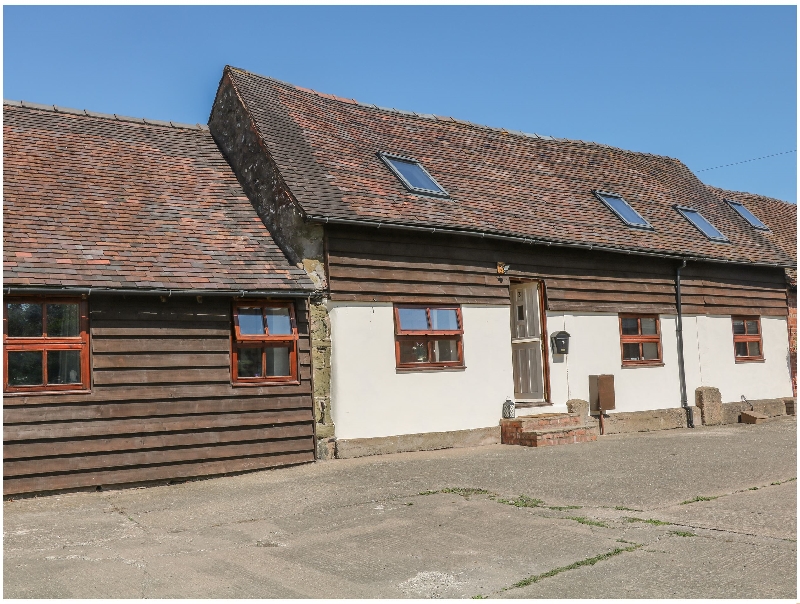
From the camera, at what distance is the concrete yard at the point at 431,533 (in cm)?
537

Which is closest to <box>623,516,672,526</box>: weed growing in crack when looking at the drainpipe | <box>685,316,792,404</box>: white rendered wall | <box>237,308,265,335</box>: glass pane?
<box>237,308,265,335</box>: glass pane

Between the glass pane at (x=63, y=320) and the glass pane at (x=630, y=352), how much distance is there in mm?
10355

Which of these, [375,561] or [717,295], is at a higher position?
[717,295]

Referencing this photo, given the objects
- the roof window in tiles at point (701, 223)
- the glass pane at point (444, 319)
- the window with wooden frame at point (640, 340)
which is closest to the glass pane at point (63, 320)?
the glass pane at point (444, 319)

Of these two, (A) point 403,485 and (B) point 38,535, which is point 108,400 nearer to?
(B) point 38,535

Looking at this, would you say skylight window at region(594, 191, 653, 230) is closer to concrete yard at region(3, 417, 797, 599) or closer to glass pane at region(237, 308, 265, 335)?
concrete yard at region(3, 417, 797, 599)

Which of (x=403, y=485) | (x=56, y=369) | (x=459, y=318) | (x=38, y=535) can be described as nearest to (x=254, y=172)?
(x=459, y=318)

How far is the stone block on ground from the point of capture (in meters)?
16.5

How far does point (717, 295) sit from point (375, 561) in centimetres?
1367

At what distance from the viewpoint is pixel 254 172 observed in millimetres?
13484

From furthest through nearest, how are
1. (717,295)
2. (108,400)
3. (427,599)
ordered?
(717,295) < (108,400) < (427,599)

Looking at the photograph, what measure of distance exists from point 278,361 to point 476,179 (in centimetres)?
629

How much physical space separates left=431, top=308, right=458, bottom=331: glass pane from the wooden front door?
2.18 metres

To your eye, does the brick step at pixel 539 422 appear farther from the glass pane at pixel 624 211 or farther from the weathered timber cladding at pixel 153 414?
the glass pane at pixel 624 211
